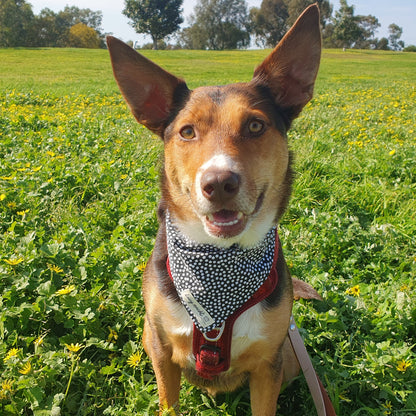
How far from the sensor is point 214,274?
95.3 inches

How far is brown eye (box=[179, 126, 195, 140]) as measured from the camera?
2.38 metres

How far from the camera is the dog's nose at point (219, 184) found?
6.29ft

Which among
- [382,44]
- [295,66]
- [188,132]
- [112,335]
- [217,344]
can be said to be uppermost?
[382,44]

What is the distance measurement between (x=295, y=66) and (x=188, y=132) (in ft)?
2.78

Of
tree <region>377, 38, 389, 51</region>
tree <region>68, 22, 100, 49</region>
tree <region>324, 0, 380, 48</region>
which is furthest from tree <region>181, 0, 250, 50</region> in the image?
tree <region>377, 38, 389, 51</region>

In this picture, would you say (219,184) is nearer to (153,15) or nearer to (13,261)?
(13,261)

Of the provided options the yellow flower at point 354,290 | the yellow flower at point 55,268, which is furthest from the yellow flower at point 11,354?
the yellow flower at point 354,290

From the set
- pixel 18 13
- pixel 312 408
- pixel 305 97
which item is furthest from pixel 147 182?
pixel 18 13

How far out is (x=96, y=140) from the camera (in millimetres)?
6934

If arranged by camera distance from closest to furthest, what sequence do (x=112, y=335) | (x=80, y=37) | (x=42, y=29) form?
1. (x=112, y=335)
2. (x=42, y=29)
3. (x=80, y=37)

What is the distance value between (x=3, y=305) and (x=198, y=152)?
77.3 inches

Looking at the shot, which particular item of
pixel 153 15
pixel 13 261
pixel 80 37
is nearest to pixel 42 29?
pixel 80 37

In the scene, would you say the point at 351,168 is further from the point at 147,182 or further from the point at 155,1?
the point at 155,1

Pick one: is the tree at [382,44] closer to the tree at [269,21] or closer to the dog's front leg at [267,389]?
the tree at [269,21]
